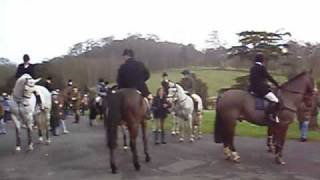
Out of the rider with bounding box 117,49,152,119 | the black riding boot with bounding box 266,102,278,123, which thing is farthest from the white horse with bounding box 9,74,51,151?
the black riding boot with bounding box 266,102,278,123

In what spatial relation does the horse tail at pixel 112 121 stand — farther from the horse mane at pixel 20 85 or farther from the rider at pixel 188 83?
the rider at pixel 188 83

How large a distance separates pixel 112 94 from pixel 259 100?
13.1ft

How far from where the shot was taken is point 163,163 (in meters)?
12.6

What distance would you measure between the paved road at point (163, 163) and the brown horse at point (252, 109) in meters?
0.63

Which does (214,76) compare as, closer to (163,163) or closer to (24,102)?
(24,102)

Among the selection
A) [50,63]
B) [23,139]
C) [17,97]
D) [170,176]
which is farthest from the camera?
[50,63]

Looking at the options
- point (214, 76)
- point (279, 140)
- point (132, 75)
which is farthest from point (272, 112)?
point (214, 76)

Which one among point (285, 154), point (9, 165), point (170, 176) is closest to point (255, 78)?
point (285, 154)

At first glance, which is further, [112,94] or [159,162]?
[159,162]

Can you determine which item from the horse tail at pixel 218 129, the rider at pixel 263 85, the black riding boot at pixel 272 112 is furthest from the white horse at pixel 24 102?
the black riding boot at pixel 272 112

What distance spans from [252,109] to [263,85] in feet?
2.22

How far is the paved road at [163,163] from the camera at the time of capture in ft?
35.9

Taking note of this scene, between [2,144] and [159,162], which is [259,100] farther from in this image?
[2,144]

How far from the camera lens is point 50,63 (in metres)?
57.4
